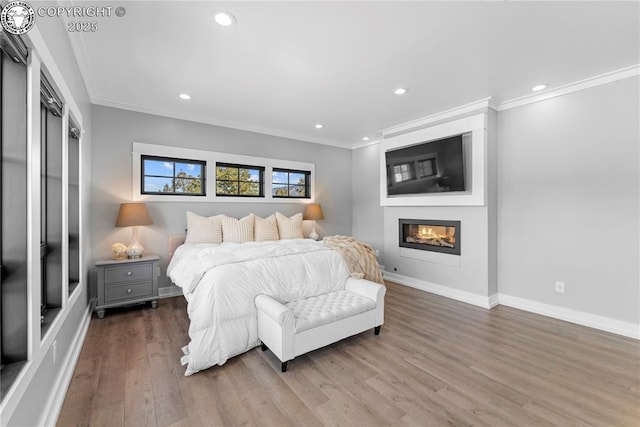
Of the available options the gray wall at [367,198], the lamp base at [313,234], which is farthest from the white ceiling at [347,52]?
the lamp base at [313,234]

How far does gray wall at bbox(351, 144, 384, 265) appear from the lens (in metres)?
5.53

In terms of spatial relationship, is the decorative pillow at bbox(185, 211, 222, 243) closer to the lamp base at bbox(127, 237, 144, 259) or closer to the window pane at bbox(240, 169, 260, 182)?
the lamp base at bbox(127, 237, 144, 259)

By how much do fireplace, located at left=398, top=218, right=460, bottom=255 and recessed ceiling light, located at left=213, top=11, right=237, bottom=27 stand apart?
140 inches

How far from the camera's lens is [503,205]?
3.70 metres

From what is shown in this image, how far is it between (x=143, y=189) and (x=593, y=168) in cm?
549

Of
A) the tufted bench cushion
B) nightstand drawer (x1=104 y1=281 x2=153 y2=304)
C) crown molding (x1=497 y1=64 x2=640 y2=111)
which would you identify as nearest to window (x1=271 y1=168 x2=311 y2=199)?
nightstand drawer (x1=104 y1=281 x2=153 y2=304)

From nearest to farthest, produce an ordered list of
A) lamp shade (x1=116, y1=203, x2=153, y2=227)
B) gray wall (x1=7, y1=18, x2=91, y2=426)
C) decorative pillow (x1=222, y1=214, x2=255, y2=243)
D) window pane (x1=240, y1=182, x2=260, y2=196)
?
gray wall (x1=7, y1=18, x2=91, y2=426) < lamp shade (x1=116, y1=203, x2=153, y2=227) < decorative pillow (x1=222, y1=214, x2=255, y2=243) < window pane (x1=240, y1=182, x2=260, y2=196)

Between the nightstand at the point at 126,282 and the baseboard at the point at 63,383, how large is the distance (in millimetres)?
490

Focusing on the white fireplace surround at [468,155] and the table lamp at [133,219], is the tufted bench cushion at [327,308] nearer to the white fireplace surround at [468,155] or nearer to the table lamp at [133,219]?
the white fireplace surround at [468,155]

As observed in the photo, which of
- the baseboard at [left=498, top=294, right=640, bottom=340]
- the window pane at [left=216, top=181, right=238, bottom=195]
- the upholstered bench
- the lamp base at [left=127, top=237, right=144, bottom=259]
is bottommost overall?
the baseboard at [left=498, top=294, right=640, bottom=340]

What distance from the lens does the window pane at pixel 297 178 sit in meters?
5.25

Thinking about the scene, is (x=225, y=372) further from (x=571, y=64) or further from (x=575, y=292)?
(x=571, y=64)

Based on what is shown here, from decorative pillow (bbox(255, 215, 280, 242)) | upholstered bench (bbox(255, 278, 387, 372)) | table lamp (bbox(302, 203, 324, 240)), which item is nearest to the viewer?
upholstered bench (bbox(255, 278, 387, 372))

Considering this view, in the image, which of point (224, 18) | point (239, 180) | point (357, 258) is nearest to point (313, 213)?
point (239, 180)
